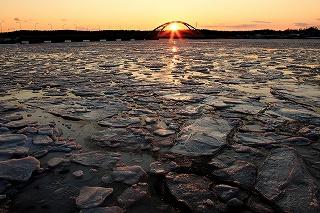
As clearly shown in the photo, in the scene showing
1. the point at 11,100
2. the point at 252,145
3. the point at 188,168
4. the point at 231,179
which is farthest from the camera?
the point at 11,100

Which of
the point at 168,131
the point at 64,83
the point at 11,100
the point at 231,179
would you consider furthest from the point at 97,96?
the point at 231,179

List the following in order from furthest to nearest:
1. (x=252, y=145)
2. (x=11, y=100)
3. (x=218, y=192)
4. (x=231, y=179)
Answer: (x=11, y=100) < (x=252, y=145) < (x=231, y=179) < (x=218, y=192)

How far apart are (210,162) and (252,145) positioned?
66 cm

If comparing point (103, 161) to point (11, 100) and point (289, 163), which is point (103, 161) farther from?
point (11, 100)

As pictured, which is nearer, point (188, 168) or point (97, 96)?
point (188, 168)

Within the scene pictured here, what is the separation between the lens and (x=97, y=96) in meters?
5.98

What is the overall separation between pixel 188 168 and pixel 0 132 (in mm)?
2367

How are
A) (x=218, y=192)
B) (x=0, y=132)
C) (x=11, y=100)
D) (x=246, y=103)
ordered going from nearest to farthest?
(x=218, y=192) → (x=0, y=132) → (x=246, y=103) → (x=11, y=100)

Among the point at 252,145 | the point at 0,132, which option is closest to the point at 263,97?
the point at 252,145

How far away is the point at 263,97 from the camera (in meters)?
5.74

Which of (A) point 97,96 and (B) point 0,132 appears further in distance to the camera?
(A) point 97,96

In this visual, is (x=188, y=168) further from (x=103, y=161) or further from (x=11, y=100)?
(x=11, y=100)

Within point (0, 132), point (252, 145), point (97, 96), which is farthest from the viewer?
point (97, 96)

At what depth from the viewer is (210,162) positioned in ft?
9.39
